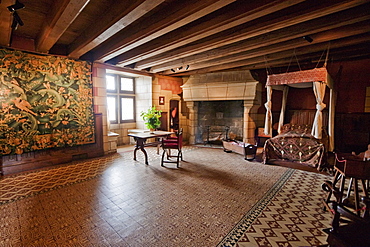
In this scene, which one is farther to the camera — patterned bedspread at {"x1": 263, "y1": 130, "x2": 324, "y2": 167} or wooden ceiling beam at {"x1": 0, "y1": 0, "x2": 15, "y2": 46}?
patterned bedspread at {"x1": 263, "y1": 130, "x2": 324, "y2": 167}

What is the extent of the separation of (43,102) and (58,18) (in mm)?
2290

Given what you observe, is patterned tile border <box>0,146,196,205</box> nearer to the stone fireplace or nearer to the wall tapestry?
the wall tapestry

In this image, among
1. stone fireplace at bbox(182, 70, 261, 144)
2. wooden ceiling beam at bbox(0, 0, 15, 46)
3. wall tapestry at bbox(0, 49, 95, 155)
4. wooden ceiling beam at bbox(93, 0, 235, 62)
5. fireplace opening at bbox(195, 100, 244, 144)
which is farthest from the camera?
fireplace opening at bbox(195, 100, 244, 144)

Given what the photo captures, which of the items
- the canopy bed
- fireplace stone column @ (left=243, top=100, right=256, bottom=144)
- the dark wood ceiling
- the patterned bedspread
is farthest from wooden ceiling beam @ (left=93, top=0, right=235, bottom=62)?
fireplace stone column @ (left=243, top=100, right=256, bottom=144)

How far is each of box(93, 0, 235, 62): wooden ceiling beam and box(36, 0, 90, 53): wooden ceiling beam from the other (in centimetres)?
96

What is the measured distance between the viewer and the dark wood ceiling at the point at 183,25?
2.42 metres

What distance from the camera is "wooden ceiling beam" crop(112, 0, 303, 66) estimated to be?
91.5 inches

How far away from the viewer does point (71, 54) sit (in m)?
4.34

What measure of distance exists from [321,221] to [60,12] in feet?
14.0

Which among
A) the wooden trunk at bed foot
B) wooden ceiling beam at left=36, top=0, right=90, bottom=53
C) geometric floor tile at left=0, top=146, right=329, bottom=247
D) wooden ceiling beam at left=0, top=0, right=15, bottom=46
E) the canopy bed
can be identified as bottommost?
geometric floor tile at left=0, top=146, right=329, bottom=247

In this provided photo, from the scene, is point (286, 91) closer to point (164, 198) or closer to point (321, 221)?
point (321, 221)

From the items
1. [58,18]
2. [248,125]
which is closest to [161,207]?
[58,18]

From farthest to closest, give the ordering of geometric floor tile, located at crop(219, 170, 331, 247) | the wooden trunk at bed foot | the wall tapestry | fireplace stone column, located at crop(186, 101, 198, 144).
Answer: fireplace stone column, located at crop(186, 101, 198, 144)
the wooden trunk at bed foot
the wall tapestry
geometric floor tile, located at crop(219, 170, 331, 247)

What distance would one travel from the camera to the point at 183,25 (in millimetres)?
2990
